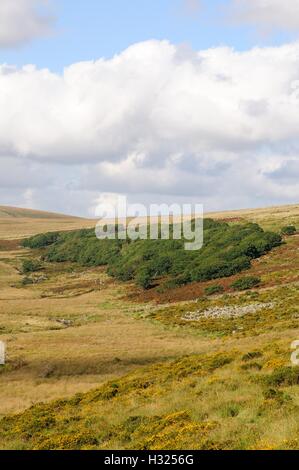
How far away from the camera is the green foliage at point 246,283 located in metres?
63.6

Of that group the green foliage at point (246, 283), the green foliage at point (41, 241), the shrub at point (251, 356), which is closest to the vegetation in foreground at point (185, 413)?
the shrub at point (251, 356)

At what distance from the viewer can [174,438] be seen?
49.1ft

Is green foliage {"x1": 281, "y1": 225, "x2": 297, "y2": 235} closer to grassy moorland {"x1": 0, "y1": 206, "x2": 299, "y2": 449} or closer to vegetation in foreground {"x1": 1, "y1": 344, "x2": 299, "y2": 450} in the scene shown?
grassy moorland {"x1": 0, "y1": 206, "x2": 299, "y2": 449}

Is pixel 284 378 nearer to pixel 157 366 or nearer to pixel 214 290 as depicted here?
pixel 157 366

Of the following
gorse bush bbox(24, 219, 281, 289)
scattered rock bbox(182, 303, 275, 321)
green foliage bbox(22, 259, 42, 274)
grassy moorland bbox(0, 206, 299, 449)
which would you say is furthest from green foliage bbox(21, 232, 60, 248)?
scattered rock bbox(182, 303, 275, 321)

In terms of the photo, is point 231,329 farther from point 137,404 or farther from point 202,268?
point 202,268

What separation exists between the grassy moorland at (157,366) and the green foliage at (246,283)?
0.71m

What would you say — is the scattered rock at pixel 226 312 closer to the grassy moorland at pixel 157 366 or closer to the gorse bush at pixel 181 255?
the grassy moorland at pixel 157 366

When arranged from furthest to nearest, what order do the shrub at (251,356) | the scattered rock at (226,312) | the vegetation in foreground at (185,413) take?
the scattered rock at (226,312), the shrub at (251,356), the vegetation in foreground at (185,413)

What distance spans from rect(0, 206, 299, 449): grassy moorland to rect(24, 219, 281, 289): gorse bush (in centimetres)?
251

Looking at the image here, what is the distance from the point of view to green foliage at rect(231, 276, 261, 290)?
209ft

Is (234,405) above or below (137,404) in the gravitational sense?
above

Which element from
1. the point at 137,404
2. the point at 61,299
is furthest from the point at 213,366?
the point at 61,299
